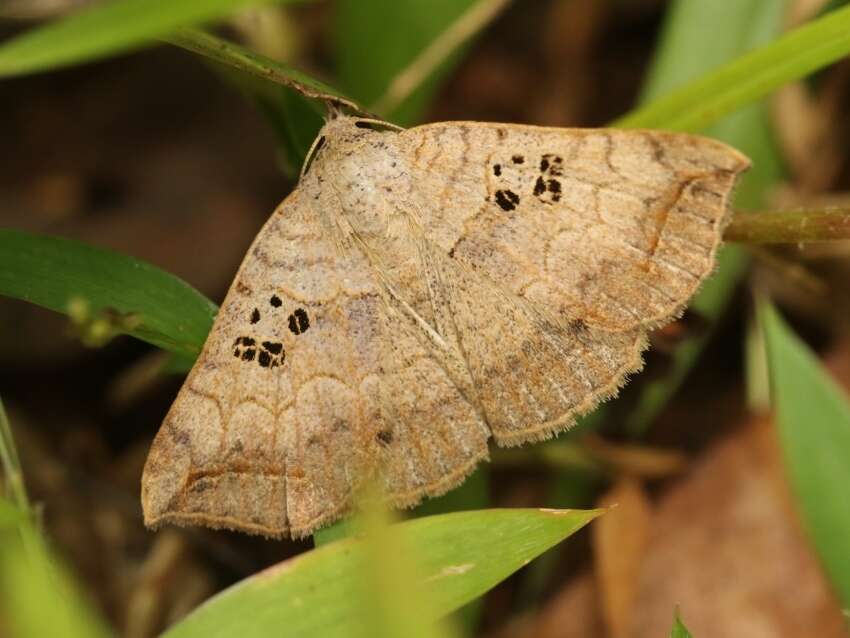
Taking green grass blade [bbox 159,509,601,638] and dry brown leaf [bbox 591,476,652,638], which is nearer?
green grass blade [bbox 159,509,601,638]

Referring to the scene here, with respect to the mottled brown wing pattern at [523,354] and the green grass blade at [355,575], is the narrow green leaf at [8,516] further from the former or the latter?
the mottled brown wing pattern at [523,354]

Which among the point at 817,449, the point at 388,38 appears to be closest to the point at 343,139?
the point at 388,38

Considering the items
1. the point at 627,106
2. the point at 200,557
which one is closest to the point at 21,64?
the point at 200,557

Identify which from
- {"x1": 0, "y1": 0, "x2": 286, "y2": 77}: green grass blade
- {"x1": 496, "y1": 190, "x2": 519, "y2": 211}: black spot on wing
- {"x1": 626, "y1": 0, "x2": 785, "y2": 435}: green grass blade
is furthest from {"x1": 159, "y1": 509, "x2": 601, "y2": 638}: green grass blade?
{"x1": 626, "y1": 0, "x2": 785, "y2": 435}: green grass blade

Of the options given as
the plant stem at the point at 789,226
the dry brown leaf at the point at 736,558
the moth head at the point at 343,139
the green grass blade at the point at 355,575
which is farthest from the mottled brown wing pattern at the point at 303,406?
the dry brown leaf at the point at 736,558

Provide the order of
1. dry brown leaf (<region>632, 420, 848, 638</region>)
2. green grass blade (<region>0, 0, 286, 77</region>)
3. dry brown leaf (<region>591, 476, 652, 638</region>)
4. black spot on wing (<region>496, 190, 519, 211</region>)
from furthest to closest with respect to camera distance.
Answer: dry brown leaf (<region>591, 476, 652, 638</region>) < dry brown leaf (<region>632, 420, 848, 638</region>) < black spot on wing (<region>496, 190, 519, 211</region>) < green grass blade (<region>0, 0, 286, 77</region>)

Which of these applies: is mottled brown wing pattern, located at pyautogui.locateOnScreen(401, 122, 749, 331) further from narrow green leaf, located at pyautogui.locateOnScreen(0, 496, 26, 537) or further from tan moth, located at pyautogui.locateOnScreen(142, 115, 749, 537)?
narrow green leaf, located at pyautogui.locateOnScreen(0, 496, 26, 537)

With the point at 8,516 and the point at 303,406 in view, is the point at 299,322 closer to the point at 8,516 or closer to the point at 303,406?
the point at 303,406

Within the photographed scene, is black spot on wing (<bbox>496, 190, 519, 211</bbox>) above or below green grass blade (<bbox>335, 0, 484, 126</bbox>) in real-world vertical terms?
below

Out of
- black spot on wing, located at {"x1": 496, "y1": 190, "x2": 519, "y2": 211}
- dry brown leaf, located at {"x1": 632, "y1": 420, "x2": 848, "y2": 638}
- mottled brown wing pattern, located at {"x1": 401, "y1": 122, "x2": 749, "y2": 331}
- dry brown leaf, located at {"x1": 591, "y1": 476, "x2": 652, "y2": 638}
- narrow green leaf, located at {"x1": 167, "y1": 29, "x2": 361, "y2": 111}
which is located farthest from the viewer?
dry brown leaf, located at {"x1": 591, "y1": 476, "x2": 652, "y2": 638}
